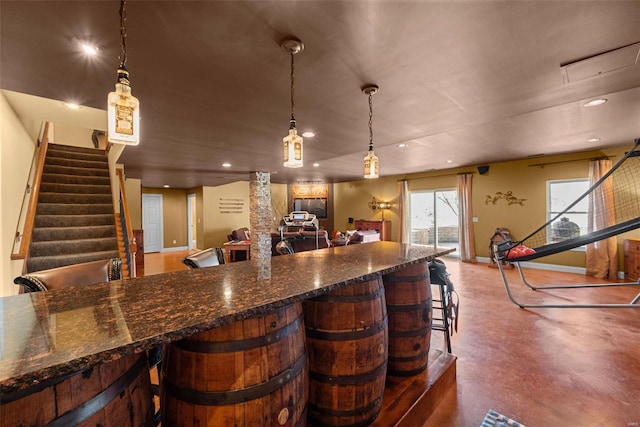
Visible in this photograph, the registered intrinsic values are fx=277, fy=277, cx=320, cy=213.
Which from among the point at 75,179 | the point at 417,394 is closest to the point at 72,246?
the point at 75,179

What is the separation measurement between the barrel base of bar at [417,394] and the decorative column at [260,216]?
506cm

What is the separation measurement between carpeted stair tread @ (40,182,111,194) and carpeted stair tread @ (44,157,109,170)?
0.65m

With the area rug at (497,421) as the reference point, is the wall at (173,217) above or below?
above

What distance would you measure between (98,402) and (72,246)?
4.22 m

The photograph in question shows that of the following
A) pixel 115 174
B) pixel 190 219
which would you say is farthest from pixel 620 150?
pixel 190 219

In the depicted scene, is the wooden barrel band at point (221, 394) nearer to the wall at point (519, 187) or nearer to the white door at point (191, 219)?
the wall at point (519, 187)

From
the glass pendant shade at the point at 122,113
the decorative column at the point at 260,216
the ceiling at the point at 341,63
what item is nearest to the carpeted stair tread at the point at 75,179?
the ceiling at the point at 341,63

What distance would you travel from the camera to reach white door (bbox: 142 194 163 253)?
9.40m

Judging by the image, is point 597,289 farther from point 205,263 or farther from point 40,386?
point 40,386

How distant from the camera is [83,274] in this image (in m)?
1.42

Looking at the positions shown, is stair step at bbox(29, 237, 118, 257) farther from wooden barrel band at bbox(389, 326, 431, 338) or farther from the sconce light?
the sconce light

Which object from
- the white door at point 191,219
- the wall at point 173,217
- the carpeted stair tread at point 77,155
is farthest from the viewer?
the white door at point 191,219

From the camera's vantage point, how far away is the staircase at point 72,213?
3615mm

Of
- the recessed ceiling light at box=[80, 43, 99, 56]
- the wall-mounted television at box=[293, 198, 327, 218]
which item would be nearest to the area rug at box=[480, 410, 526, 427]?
the recessed ceiling light at box=[80, 43, 99, 56]
